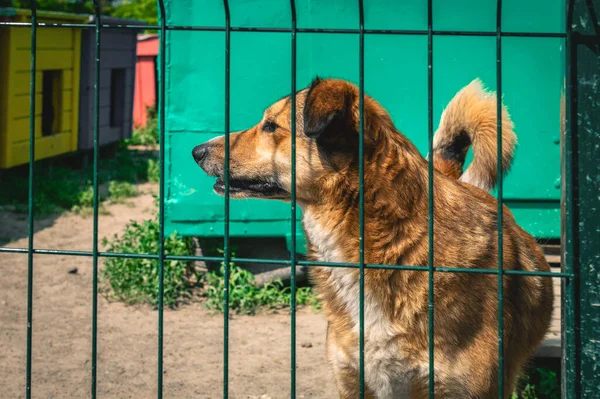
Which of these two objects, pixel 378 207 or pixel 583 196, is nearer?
pixel 583 196

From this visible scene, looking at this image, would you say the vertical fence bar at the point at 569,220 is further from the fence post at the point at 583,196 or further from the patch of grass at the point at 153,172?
the patch of grass at the point at 153,172

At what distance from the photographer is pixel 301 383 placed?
16.5 ft

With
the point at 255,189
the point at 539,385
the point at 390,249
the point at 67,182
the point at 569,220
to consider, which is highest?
the point at 67,182

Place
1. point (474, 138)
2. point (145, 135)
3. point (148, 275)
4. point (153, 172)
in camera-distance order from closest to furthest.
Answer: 1. point (474, 138)
2. point (148, 275)
3. point (153, 172)
4. point (145, 135)

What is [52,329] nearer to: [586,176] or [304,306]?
[304,306]

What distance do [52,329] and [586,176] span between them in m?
4.53

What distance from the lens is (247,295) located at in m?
6.44

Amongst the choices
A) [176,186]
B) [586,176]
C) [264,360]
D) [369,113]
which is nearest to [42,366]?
[264,360]

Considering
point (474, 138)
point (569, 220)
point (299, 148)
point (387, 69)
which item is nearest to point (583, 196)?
point (569, 220)

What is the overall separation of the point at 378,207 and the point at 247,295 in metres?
3.44

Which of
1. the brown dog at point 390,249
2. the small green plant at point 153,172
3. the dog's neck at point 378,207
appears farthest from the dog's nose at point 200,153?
the small green plant at point 153,172

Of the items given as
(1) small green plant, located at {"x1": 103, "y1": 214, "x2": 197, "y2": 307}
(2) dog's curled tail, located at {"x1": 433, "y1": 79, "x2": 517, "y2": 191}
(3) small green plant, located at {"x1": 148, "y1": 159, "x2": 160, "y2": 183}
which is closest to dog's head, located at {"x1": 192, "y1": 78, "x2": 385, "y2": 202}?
(2) dog's curled tail, located at {"x1": 433, "y1": 79, "x2": 517, "y2": 191}

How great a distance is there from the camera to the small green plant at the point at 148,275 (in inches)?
257

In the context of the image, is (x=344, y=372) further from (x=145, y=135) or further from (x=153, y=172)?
(x=145, y=135)
